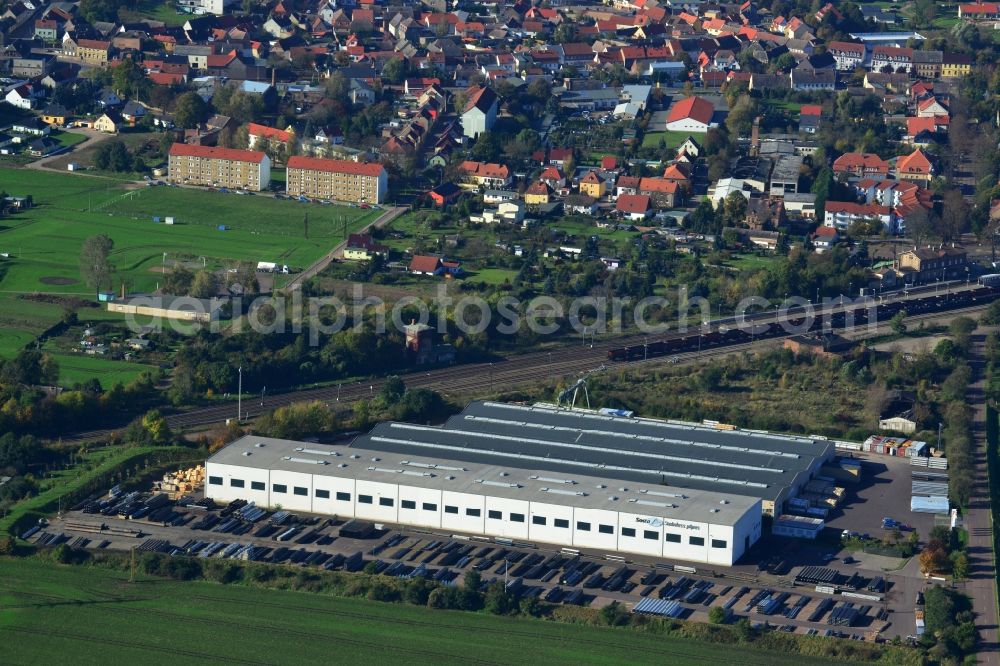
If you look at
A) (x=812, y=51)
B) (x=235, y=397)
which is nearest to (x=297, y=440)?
(x=235, y=397)

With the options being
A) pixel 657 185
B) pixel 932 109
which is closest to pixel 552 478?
pixel 657 185

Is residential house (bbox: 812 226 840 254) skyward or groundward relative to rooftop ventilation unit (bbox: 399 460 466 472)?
skyward

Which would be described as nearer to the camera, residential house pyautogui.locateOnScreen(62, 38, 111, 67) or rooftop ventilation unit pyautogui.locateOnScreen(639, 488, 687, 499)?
rooftop ventilation unit pyautogui.locateOnScreen(639, 488, 687, 499)

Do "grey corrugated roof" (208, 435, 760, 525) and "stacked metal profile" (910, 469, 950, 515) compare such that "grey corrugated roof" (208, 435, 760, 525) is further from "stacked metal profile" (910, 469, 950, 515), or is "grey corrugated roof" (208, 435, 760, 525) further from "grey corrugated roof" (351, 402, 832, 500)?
"stacked metal profile" (910, 469, 950, 515)

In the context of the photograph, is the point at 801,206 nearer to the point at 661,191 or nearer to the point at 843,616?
the point at 661,191

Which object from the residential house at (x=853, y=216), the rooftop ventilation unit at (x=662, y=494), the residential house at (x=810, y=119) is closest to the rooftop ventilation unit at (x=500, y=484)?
the rooftop ventilation unit at (x=662, y=494)

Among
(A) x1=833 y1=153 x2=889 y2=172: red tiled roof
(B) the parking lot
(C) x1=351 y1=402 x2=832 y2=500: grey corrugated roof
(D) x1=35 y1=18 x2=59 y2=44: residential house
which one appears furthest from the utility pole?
(D) x1=35 y1=18 x2=59 y2=44: residential house
